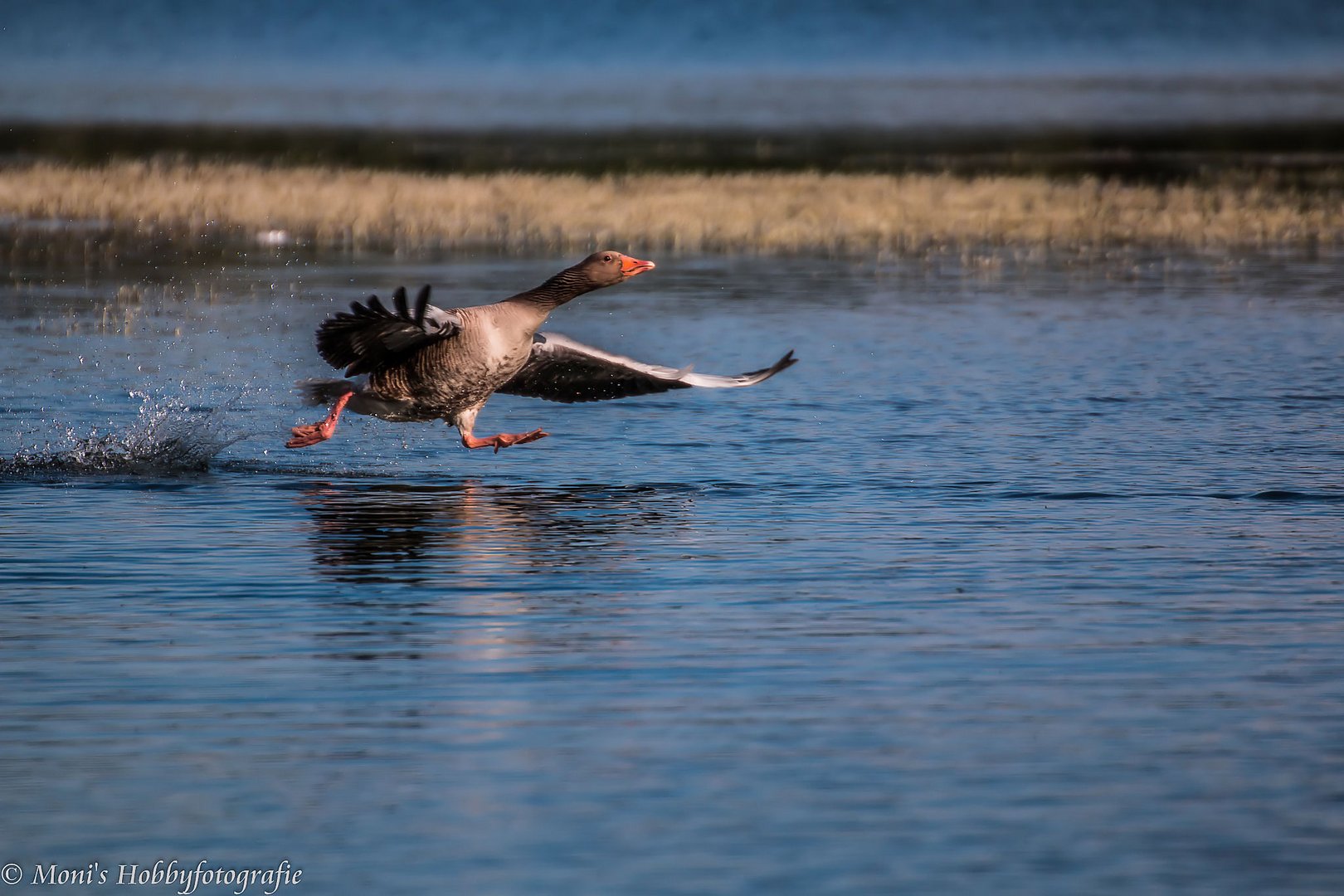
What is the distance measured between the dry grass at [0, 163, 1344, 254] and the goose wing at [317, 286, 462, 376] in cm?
2025

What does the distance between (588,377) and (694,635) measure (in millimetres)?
5049

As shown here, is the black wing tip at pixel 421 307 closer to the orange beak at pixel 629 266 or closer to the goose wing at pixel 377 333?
the goose wing at pixel 377 333

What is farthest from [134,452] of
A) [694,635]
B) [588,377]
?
[694,635]

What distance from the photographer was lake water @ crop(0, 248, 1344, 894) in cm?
684

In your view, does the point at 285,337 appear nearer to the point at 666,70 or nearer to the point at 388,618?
the point at 388,618

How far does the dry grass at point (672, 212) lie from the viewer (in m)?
34.1

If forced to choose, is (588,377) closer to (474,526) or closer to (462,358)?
(462,358)

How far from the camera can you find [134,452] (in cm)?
1446

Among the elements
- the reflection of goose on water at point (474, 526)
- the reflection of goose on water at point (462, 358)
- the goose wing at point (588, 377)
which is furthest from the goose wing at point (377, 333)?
the goose wing at point (588, 377)

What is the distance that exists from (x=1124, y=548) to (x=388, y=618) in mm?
4001

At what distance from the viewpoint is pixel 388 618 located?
9844 mm

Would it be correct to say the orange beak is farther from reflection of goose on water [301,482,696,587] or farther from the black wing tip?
the black wing tip

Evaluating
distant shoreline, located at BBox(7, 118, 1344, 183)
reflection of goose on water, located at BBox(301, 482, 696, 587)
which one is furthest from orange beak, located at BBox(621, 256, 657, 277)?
distant shoreline, located at BBox(7, 118, 1344, 183)

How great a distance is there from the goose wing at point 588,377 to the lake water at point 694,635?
554 mm
